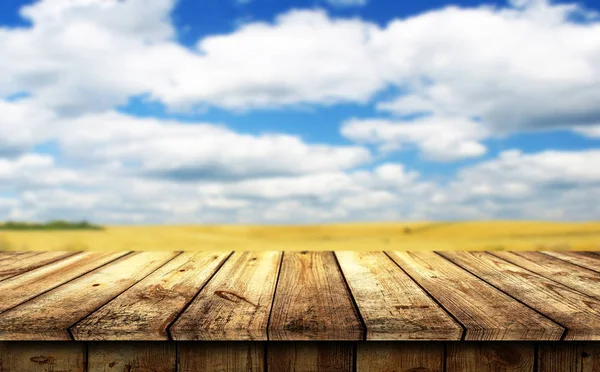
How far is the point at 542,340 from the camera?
1596mm

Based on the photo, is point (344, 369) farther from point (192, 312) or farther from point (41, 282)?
point (41, 282)

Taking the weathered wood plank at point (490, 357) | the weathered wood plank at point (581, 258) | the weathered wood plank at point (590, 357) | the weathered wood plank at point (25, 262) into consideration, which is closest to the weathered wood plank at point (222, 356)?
the weathered wood plank at point (490, 357)

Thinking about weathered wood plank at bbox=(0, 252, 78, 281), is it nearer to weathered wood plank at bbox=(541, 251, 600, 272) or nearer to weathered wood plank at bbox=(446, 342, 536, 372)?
weathered wood plank at bbox=(446, 342, 536, 372)

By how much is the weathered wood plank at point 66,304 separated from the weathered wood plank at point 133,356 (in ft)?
0.36

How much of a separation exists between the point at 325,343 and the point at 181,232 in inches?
603

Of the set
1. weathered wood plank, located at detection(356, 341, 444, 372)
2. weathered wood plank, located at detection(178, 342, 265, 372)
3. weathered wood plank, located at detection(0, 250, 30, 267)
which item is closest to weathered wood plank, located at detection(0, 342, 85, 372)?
weathered wood plank, located at detection(178, 342, 265, 372)

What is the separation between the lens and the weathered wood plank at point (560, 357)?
5.42 feet

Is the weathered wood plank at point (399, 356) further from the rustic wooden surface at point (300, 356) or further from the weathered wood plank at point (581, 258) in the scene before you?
the weathered wood plank at point (581, 258)

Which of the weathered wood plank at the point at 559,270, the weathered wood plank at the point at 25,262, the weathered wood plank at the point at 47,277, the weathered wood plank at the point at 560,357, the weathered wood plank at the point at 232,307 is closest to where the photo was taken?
the weathered wood plank at the point at 232,307

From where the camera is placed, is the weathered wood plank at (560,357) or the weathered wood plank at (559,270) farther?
the weathered wood plank at (559,270)

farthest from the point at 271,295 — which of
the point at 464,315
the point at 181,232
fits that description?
the point at 181,232

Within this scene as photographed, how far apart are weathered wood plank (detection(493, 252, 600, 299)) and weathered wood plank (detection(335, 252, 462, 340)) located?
636 mm

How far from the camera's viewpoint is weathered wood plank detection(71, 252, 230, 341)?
61.7 inches

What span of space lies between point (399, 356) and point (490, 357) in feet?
0.86
